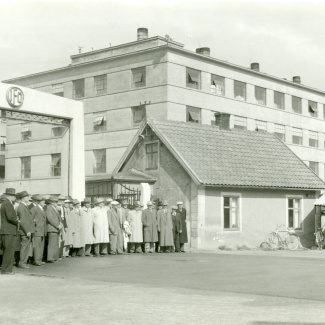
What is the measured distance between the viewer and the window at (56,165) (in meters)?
56.6

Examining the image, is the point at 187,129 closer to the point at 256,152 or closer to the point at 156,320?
the point at 256,152

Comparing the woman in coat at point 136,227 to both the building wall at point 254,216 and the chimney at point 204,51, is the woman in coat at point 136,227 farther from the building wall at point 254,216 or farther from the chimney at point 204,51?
the chimney at point 204,51

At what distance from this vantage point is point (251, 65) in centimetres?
6278

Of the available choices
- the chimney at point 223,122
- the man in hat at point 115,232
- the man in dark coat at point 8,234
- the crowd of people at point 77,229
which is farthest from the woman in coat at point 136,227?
the chimney at point 223,122

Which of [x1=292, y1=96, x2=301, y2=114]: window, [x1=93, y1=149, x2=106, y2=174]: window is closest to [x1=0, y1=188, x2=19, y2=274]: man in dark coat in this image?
[x1=93, y1=149, x2=106, y2=174]: window

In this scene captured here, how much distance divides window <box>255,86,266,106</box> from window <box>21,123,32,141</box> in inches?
796

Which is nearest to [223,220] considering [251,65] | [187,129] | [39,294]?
[187,129]

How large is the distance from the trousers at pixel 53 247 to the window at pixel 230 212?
1245 cm

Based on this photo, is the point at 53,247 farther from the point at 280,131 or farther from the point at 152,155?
the point at 280,131

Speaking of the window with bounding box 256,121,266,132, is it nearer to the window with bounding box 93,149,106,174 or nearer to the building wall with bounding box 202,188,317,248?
the window with bounding box 93,149,106,174

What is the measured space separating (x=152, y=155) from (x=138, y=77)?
21.4 meters

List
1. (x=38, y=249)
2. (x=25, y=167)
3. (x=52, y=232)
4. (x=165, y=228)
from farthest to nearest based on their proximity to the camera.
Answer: (x=25, y=167), (x=165, y=228), (x=52, y=232), (x=38, y=249)

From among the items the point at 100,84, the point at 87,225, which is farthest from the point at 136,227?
the point at 100,84

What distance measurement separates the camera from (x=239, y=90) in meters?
55.9
